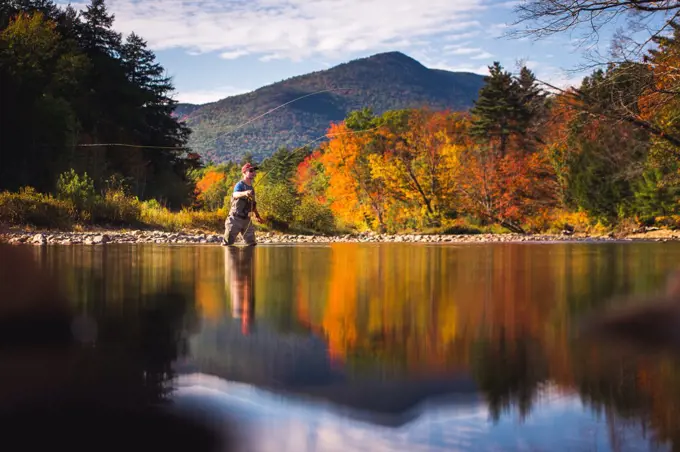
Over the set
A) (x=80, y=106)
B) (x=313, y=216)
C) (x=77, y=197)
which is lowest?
(x=313, y=216)

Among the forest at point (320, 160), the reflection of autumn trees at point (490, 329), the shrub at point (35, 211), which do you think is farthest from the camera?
the forest at point (320, 160)

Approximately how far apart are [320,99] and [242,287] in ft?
436

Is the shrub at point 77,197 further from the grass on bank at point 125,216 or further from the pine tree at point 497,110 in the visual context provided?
the pine tree at point 497,110

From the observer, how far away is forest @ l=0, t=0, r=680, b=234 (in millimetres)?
27969

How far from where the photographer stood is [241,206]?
16031 mm

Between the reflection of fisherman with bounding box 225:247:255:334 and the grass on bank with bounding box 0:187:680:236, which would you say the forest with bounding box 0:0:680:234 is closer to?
the grass on bank with bounding box 0:187:680:236

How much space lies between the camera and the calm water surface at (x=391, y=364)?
9.18ft

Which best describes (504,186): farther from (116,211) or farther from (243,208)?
(243,208)

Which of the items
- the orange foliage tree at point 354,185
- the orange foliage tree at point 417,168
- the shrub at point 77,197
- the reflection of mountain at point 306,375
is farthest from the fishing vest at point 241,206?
the orange foliage tree at point 354,185

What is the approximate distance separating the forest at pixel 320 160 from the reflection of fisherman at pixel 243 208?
660 cm

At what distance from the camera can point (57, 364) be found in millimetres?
3871

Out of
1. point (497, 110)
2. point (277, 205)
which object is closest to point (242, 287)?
point (277, 205)

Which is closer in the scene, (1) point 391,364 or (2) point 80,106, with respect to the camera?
(1) point 391,364

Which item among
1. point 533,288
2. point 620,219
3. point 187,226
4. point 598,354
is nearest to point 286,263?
point 533,288
